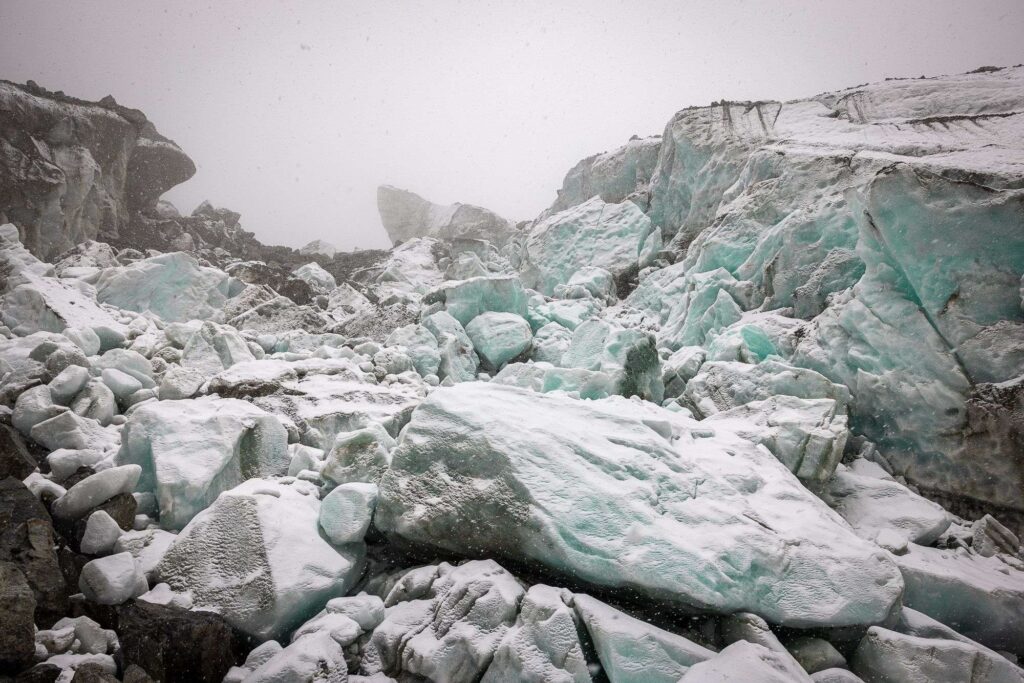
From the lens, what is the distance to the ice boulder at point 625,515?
269cm

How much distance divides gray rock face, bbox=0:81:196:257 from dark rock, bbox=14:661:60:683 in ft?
68.9

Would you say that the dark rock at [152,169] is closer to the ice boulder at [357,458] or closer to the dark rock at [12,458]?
the dark rock at [12,458]

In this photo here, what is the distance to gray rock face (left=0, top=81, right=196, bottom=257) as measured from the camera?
15.8 meters

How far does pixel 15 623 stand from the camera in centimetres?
193

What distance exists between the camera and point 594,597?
2.77 metres

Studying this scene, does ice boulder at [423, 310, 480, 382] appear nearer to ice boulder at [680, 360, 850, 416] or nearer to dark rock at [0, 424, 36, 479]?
ice boulder at [680, 360, 850, 416]

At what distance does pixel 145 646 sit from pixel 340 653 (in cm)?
94

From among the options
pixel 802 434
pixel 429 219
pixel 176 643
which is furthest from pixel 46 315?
pixel 429 219

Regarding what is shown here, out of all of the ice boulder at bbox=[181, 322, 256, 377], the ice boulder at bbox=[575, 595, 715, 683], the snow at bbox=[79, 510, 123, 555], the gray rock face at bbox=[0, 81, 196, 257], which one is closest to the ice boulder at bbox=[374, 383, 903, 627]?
the ice boulder at bbox=[575, 595, 715, 683]

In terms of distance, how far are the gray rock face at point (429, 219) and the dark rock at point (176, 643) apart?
95.4ft

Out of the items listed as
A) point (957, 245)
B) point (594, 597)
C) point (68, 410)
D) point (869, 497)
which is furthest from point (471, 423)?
point (957, 245)

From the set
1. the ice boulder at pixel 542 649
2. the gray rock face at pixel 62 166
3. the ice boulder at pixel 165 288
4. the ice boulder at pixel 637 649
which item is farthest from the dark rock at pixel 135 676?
the gray rock face at pixel 62 166

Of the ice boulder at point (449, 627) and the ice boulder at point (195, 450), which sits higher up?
the ice boulder at point (195, 450)

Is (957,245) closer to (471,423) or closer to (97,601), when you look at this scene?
(471,423)
